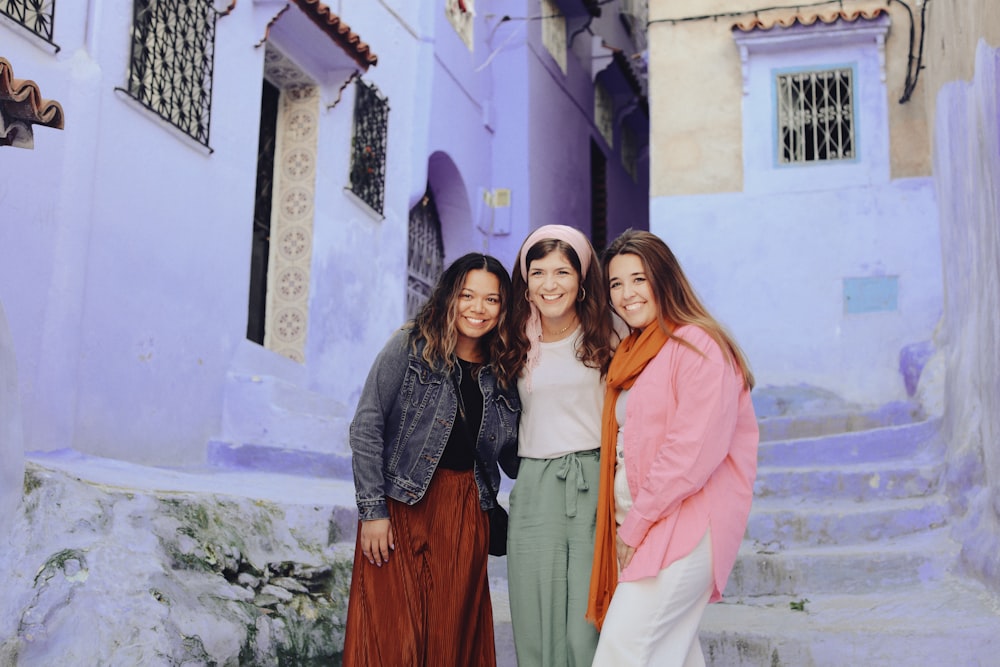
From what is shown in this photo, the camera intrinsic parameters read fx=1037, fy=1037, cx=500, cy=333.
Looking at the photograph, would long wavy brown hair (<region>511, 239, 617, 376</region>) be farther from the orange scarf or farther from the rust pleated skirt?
the rust pleated skirt

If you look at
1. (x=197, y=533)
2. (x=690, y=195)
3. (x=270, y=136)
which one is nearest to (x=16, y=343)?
(x=197, y=533)

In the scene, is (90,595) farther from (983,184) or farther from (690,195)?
(690,195)

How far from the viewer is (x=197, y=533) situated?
13.8ft

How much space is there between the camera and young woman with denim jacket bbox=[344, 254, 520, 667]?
3.07 m

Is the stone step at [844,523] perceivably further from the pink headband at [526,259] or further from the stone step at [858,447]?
the pink headband at [526,259]

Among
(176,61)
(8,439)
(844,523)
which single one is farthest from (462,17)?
(8,439)

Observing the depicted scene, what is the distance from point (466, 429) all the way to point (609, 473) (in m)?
0.52

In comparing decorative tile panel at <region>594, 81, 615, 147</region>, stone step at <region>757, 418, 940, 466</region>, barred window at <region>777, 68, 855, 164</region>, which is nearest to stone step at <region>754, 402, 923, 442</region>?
stone step at <region>757, 418, 940, 466</region>

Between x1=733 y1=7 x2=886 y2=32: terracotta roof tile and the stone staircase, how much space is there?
4394mm

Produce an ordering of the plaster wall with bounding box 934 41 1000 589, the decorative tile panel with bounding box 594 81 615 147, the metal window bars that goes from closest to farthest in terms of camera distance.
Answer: the plaster wall with bounding box 934 41 1000 589 < the metal window bars < the decorative tile panel with bounding box 594 81 615 147

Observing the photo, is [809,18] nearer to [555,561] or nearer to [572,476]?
[572,476]

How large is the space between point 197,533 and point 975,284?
4209mm

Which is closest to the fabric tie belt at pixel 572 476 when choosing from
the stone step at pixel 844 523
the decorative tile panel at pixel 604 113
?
the stone step at pixel 844 523

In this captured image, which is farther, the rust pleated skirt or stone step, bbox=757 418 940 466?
stone step, bbox=757 418 940 466
